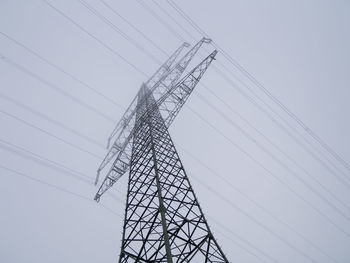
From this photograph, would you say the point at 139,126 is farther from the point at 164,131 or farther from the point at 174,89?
the point at 174,89

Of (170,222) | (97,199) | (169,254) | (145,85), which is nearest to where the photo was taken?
(169,254)

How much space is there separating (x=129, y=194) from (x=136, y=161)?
1.19 meters

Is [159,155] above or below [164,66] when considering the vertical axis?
below

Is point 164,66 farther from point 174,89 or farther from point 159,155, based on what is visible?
point 159,155

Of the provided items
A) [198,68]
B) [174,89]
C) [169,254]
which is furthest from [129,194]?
[198,68]

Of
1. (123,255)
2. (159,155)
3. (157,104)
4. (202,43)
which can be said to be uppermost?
(202,43)

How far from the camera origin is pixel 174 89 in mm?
11930

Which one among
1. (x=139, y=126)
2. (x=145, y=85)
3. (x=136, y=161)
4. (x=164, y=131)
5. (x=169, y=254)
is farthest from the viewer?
(x=145, y=85)

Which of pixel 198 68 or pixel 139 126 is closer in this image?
pixel 139 126

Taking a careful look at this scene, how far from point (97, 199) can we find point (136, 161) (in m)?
5.24

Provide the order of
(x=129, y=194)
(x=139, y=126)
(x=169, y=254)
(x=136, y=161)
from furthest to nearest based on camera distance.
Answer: (x=139, y=126)
(x=136, y=161)
(x=129, y=194)
(x=169, y=254)

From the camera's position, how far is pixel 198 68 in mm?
12414

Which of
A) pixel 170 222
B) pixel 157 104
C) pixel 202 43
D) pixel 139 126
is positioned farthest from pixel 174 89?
pixel 170 222

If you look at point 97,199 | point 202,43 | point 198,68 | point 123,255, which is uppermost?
point 202,43
